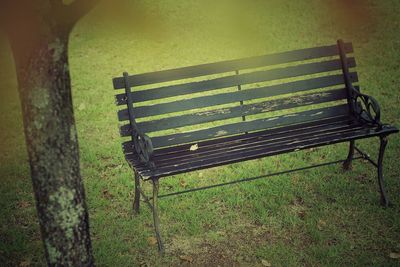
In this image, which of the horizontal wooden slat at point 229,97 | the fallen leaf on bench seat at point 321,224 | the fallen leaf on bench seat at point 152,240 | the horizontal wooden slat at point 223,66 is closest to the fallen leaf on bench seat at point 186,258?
the fallen leaf on bench seat at point 152,240

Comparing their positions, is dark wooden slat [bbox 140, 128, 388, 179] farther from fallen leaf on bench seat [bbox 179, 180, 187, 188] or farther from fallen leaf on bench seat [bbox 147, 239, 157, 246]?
fallen leaf on bench seat [bbox 179, 180, 187, 188]

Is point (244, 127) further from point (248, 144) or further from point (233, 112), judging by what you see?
point (248, 144)

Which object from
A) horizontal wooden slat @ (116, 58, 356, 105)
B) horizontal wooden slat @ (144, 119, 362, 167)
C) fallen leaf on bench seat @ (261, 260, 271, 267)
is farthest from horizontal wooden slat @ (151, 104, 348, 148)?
fallen leaf on bench seat @ (261, 260, 271, 267)

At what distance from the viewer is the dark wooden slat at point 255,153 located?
11.5 feet

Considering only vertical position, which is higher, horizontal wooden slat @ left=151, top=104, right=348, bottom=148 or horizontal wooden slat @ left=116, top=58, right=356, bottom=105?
horizontal wooden slat @ left=116, top=58, right=356, bottom=105

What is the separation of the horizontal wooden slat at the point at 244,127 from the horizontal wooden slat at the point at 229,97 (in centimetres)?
22

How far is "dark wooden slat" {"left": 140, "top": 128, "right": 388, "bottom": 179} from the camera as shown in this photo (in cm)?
352

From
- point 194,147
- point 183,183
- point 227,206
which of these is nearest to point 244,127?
point 194,147

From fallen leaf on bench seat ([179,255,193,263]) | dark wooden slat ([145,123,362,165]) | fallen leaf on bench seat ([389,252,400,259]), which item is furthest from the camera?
dark wooden slat ([145,123,362,165])

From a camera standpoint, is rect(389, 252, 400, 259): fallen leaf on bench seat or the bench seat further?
the bench seat

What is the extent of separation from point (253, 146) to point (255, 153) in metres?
0.22

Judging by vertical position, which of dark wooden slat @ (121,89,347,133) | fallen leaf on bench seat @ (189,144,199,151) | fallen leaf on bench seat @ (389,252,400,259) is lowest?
fallen leaf on bench seat @ (389,252,400,259)

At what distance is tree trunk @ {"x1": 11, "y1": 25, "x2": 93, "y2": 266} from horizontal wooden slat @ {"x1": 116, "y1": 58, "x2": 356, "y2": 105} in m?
1.37

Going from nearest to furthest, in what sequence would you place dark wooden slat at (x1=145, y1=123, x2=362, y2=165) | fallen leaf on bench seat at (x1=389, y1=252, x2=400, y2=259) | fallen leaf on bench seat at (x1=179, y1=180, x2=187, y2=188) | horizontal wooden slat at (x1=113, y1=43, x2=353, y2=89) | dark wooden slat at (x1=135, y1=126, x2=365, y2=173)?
1. fallen leaf on bench seat at (x1=389, y1=252, x2=400, y2=259)
2. dark wooden slat at (x1=135, y1=126, x2=365, y2=173)
3. dark wooden slat at (x1=145, y1=123, x2=362, y2=165)
4. horizontal wooden slat at (x1=113, y1=43, x2=353, y2=89)
5. fallen leaf on bench seat at (x1=179, y1=180, x2=187, y2=188)
